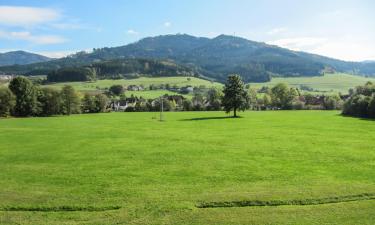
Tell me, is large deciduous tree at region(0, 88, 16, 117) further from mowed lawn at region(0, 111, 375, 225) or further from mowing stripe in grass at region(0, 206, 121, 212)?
mowing stripe in grass at region(0, 206, 121, 212)

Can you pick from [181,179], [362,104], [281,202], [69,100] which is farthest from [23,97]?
[281,202]

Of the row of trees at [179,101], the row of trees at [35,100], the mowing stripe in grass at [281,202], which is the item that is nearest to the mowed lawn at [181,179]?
the mowing stripe in grass at [281,202]

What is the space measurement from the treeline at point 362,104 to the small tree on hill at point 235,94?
26.8 meters

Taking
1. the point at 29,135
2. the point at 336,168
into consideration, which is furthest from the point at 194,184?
the point at 29,135

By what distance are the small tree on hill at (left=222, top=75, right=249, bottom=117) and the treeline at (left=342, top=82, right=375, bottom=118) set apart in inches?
1055

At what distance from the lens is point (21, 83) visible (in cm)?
11700

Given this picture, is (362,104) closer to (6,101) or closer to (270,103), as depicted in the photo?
(270,103)

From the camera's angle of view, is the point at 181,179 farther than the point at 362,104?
No

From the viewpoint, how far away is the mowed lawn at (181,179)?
22.8 meters

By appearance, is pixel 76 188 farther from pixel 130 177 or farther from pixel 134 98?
pixel 134 98

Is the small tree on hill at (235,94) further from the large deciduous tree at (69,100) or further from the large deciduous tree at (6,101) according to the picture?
the large deciduous tree at (6,101)

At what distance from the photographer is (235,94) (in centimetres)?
10462

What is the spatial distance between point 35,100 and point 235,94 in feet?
185

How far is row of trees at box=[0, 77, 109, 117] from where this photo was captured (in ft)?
368
